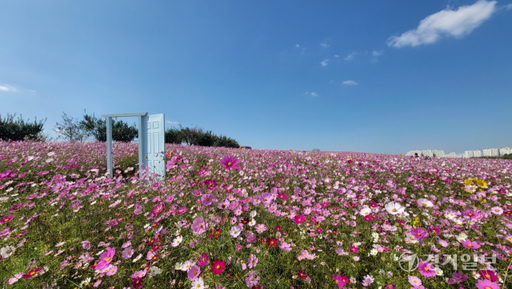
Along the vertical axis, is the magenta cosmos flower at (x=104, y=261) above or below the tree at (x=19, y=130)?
below

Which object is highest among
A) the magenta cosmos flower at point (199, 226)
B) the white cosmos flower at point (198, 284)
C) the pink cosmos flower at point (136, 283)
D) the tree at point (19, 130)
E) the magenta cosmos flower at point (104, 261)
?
the tree at point (19, 130)

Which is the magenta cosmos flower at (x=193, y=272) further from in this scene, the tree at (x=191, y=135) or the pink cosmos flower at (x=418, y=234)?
the tree at (x=191, y=135)

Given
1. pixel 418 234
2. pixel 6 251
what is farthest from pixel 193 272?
pixel 6 251

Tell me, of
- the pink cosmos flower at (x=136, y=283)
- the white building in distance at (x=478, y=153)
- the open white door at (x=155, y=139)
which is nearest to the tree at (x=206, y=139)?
the open white door at (x=155, y=139)

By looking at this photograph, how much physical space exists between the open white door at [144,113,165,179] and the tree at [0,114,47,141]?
58.0ft

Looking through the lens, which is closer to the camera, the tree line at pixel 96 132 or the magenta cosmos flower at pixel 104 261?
the magenta cosmos flower at pixel 104 261

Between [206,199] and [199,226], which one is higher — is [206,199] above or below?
above

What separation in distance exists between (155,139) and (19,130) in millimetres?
19630

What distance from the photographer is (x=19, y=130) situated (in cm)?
1716

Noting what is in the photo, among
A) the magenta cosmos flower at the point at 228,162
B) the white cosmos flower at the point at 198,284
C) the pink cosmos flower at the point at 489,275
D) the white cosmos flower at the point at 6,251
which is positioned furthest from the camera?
the white cosmos flower at the point at 6,251

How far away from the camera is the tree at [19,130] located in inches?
640

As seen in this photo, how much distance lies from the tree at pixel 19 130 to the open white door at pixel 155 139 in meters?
17.7

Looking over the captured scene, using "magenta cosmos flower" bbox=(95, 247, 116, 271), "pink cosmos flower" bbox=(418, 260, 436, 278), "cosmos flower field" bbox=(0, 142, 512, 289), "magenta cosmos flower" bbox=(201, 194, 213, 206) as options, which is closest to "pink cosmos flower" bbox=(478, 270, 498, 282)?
"cosmos flower field" bbox=(0, 142, 512, 289)

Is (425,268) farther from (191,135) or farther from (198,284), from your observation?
(191,135)
